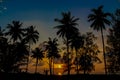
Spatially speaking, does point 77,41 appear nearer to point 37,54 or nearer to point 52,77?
point 52,77

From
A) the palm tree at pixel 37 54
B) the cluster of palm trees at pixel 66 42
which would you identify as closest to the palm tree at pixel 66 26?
the cluster of palm trees at pixel 66 42

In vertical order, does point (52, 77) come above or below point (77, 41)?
below

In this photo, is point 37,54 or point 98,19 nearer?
point 98,19

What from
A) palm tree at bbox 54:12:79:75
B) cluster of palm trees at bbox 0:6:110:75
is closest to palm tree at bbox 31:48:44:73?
cluster of palm trees at bbox 0:6:110:75

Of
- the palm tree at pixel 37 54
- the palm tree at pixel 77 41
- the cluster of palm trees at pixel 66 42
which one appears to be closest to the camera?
the cluster of palm trees at pixel 66 42

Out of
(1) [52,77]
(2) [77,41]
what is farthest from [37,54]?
(1) [52,77]

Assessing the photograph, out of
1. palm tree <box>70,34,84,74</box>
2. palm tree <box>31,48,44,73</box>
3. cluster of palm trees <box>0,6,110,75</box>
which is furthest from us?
palm tree <box>31,48,44,73</box>

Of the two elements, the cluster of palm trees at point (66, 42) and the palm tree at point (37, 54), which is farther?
the palm tree at point (37, 54)

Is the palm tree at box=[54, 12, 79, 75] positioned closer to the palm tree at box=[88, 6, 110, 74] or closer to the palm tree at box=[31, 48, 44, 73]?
the palm tree at box=[88, 6, 110, 74]

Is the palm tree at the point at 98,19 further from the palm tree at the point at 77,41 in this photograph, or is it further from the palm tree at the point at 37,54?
the palm tree at the point at 37,54

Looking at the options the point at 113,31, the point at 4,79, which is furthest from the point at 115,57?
the point at 4,79

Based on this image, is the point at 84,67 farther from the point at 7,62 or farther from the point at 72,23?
the point at 7,62

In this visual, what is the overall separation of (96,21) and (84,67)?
26.0m

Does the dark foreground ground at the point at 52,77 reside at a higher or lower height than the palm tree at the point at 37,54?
lower
